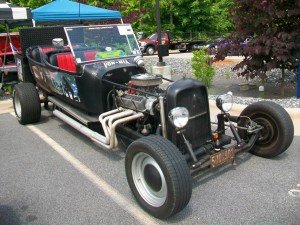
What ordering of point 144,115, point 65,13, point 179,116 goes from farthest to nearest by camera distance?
point 65,13, point 144,115, point 179,116

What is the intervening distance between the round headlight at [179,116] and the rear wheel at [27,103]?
3.54 meters

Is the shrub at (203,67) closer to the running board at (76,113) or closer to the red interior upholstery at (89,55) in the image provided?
the running board at (76,113)

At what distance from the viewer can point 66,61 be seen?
5.55 metres

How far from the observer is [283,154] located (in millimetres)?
4297

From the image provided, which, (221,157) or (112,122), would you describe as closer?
(221,157)

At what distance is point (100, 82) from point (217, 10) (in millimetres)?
30605

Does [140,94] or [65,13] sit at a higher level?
[65,13]

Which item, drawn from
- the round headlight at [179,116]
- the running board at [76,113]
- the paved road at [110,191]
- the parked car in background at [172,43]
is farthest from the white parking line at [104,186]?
the parked car in background at [172,43]

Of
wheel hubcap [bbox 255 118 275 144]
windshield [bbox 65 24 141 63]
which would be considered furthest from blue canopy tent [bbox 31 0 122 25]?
wheel hubcap [bbox 255 118 275 144]

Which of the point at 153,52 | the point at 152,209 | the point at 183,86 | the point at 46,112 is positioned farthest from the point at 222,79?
the point at 153,52

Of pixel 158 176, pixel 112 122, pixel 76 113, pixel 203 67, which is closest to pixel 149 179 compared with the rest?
pixel 158 176

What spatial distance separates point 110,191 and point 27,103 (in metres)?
3.08

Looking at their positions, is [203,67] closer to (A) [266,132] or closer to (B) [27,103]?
(B) [27,103]

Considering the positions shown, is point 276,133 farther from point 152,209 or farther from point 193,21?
point 193,21
